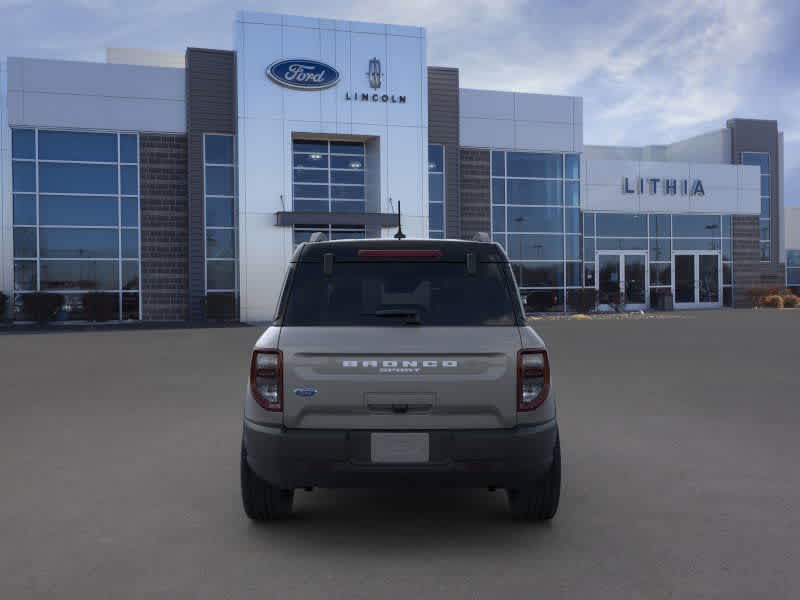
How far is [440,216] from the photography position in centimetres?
3183

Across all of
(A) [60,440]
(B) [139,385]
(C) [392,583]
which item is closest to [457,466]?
(C) [392,583]

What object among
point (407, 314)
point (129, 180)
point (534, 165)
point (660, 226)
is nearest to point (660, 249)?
point (660, 226)

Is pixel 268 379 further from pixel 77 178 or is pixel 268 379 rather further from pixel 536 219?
pixel 536 219

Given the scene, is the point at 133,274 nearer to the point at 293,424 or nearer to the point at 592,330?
the point at 592,330

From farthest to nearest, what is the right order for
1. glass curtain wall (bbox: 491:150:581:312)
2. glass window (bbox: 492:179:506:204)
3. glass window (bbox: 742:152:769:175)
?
glass window (bbox: 742:152:769:175) < glass curtain wall (bbox: 491:150:581:312) < glass window (bbox: 492:179:506:204)

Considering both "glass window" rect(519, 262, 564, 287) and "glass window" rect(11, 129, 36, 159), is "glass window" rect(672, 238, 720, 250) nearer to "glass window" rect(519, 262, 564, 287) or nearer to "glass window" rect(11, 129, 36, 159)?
"glass window" rect(519, 262, 564, 287)

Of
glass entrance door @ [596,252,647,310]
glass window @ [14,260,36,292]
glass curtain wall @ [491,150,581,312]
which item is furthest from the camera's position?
glass entrance door @ [596,252,647,310]

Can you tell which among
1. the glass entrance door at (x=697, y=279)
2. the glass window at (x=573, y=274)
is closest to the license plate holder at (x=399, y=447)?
the glass window at (x=573, y=274)

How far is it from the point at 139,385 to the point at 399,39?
21445mm

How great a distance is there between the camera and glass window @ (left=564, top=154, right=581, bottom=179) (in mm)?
33938

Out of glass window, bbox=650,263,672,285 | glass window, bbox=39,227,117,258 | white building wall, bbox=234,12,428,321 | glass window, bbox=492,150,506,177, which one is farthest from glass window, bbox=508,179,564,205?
glass window, bbox=39,227,117,258

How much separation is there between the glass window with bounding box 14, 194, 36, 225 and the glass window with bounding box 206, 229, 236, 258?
235 inches

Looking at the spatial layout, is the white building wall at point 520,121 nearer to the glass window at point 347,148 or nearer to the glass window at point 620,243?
the glass window at point 347,148

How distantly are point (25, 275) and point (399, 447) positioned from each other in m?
26.4
